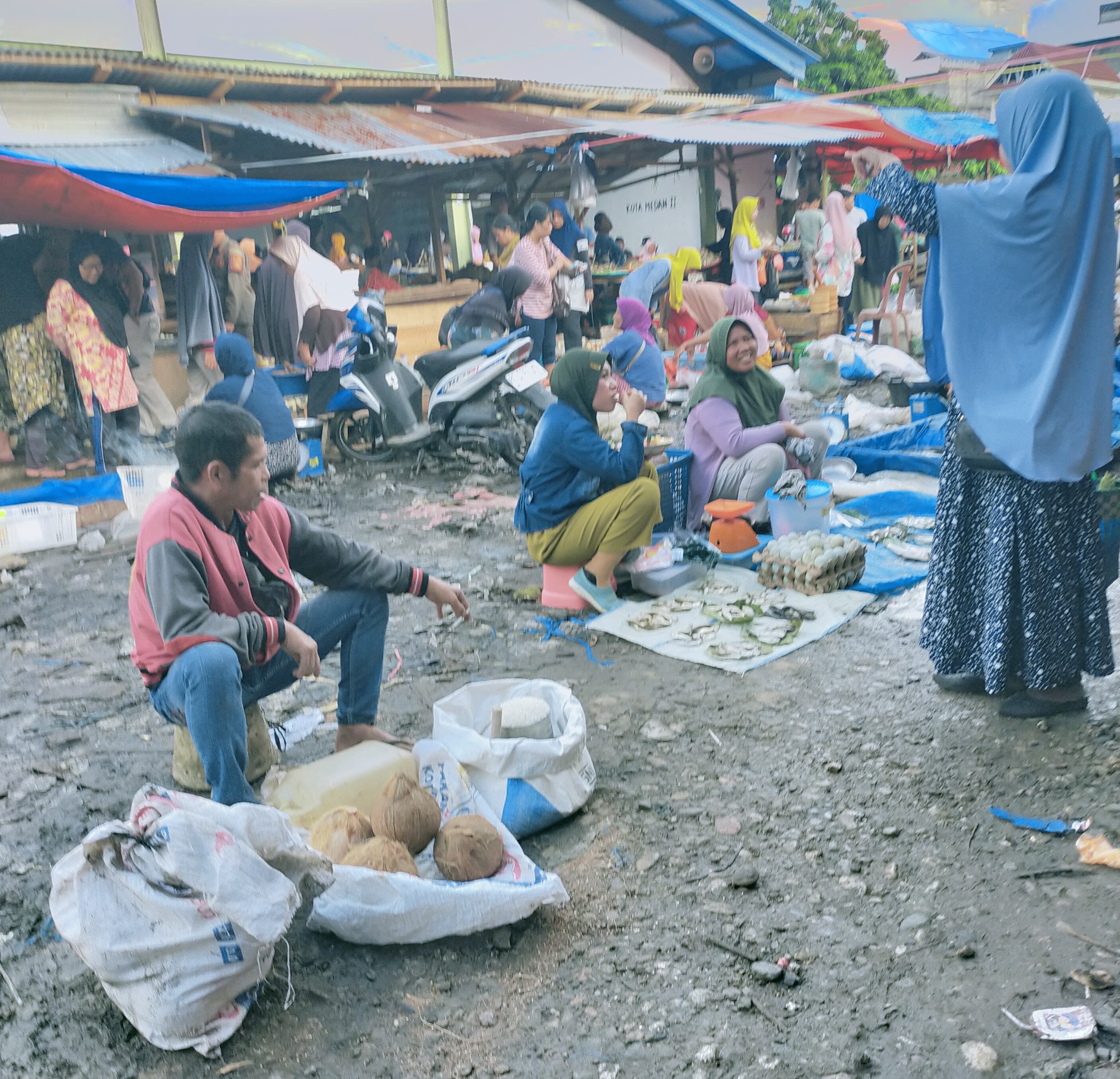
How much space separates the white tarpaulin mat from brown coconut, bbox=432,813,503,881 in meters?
1.59

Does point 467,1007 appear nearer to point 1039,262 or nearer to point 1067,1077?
point 1067,1077

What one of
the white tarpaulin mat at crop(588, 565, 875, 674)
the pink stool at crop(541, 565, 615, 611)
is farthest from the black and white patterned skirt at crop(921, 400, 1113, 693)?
the pink stool at crop(541, 565, 615, 611)

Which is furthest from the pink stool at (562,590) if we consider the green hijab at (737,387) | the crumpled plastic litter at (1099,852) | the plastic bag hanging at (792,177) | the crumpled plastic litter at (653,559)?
the plastic bag hanging at (792,177)

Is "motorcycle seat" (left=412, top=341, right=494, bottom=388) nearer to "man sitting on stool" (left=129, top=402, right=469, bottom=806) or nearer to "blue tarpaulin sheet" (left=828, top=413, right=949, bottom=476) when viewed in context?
"blue tarpaulin sheet" (left=828, top=413, right=949, bottom=476)

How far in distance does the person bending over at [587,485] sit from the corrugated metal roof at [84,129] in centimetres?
433

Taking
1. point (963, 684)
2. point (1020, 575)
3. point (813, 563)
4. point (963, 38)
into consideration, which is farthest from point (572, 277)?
point (1020, 575)

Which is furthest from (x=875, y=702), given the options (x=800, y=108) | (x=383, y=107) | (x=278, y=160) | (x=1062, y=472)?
(x=800, y=108)

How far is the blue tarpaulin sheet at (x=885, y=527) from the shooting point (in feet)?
14.4

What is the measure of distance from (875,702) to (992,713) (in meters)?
0.38

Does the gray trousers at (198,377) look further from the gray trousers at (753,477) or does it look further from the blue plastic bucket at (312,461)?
the gray trousers at (753,477)

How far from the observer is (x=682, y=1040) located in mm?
1928

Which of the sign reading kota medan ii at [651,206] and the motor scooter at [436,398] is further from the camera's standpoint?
the sign reading kota medan ii at [651,206]

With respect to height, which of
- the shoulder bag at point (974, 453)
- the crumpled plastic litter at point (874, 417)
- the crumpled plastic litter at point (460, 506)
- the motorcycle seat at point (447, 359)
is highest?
the shoulder bag at point (974, 453)

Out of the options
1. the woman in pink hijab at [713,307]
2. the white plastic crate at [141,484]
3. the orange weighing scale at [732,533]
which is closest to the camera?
the orange weighing scale at [732,533]
